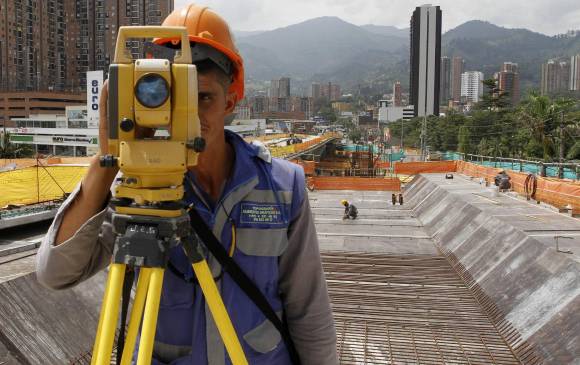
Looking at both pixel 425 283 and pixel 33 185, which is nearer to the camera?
pixel 425 283

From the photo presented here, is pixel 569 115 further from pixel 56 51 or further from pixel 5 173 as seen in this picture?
pixel 56 51

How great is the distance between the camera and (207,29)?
1.50 m

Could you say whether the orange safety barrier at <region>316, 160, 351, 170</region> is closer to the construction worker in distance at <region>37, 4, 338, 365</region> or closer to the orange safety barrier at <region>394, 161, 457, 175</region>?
the orange safety barrier at <region>394, 161, 457, 175</region>

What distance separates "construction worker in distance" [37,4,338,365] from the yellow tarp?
11413 mm

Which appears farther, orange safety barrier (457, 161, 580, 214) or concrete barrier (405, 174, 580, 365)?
orange safety barrier (457, 161, 580, 214)

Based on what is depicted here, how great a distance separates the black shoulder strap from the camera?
4.62 feet

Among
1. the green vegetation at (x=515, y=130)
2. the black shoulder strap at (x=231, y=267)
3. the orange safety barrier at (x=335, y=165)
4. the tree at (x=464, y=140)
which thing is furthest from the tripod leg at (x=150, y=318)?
the tree at (x=464, y=140)

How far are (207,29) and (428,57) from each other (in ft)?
243

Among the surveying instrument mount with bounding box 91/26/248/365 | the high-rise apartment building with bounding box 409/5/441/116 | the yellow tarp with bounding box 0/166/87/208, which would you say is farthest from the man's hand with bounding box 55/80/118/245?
the high-rise apartment building with bounding box 409/5/441/116

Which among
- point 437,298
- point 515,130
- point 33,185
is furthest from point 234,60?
point 515,130

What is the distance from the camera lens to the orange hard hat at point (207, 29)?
→ 1473mm

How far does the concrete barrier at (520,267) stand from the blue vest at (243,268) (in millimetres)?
5596

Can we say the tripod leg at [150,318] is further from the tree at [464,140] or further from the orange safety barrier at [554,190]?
the tree at [464,140]

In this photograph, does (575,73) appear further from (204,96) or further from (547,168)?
(204,96)
